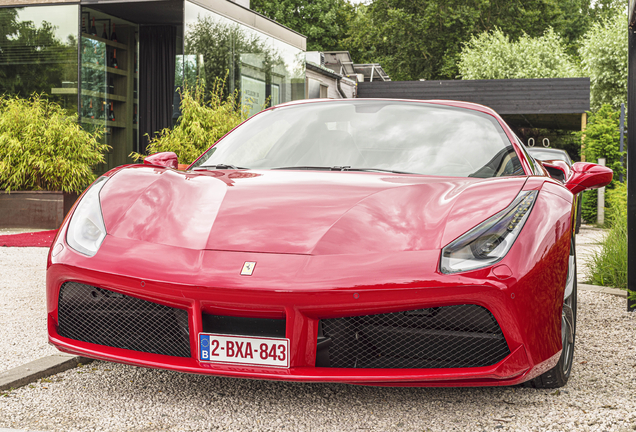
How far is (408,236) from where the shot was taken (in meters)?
2.29

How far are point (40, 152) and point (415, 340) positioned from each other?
9057 mm

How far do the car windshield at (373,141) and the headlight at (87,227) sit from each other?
715mm

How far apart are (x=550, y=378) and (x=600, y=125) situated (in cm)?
1283

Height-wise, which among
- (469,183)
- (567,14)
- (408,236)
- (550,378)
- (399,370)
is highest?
(567,14)

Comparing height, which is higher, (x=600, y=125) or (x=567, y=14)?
(x=567, y=14)

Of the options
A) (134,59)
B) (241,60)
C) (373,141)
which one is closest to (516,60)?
(241,60)

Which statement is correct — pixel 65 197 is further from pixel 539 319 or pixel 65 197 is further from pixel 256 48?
pixel 539 319

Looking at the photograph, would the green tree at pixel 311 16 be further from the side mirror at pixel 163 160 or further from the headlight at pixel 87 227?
the headlight at pixel 87 227

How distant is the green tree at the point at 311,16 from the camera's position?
41625mm

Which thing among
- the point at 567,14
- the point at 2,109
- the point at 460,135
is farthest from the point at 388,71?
the point at 460,135

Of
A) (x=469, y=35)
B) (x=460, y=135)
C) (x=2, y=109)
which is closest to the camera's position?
(x=460, y=135)

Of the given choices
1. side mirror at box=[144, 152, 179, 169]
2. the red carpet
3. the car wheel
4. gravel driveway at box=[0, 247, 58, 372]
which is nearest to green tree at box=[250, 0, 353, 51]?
the red carpet

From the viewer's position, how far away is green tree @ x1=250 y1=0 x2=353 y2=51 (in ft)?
137

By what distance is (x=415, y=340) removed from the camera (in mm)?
2184
